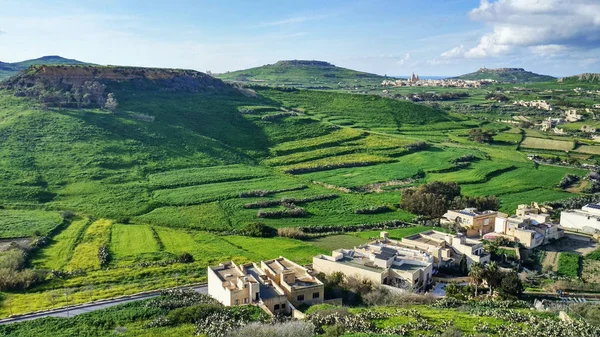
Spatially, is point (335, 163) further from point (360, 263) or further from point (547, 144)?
point (547, 144)

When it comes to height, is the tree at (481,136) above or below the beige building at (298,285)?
above

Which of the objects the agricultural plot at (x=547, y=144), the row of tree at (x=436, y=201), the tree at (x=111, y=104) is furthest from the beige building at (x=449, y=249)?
the tree at (x=111, y=104)

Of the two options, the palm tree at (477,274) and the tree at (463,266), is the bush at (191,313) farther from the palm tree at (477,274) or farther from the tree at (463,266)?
the tree at (463,266)

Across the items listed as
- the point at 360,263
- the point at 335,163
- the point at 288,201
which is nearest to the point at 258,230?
the point at 288,201

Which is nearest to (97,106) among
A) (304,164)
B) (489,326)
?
(304,164)

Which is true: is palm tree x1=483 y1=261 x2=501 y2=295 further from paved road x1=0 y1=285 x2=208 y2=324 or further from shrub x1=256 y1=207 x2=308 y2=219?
shrub x1=256 y1=207 x2=308 y2=219

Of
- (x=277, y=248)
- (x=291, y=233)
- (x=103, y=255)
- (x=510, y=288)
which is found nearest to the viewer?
(x=510, y=288)
